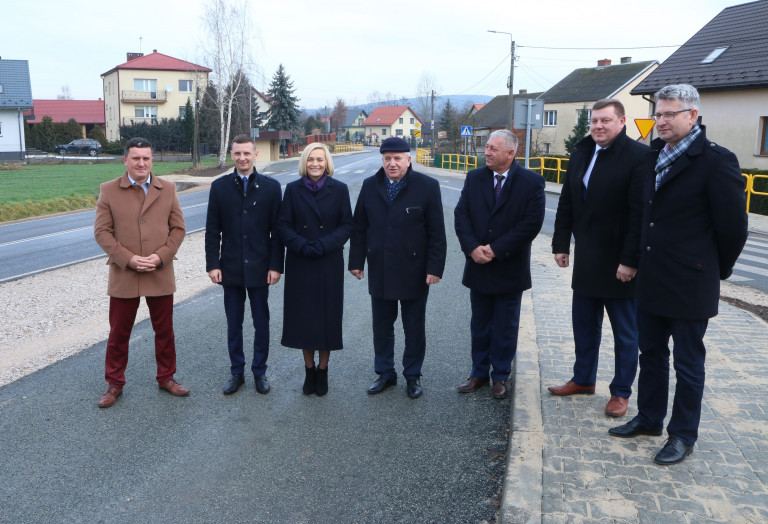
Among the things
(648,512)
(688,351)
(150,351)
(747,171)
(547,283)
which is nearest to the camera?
(648,512)

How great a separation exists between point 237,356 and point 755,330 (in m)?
5.31

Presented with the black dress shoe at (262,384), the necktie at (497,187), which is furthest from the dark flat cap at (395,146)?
the black dress shoe at (262,384)

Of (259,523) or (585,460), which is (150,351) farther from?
(585,460)

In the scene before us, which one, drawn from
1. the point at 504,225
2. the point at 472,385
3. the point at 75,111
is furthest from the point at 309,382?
the point at 75,111

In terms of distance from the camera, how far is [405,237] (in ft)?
16.8

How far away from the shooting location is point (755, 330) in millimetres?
6828

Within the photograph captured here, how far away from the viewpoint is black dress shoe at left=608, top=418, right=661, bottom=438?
417 centimetres

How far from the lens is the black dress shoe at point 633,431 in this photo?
417 cm

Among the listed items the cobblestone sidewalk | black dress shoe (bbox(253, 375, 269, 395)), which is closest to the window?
black dress shoe (bbox(253, 375, 269, 395))

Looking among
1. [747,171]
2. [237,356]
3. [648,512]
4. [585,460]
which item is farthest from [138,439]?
[747,171]

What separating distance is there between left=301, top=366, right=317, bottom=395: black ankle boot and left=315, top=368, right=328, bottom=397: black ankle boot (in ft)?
0.09

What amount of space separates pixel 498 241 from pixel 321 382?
180cm

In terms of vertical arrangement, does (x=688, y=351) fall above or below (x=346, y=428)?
above

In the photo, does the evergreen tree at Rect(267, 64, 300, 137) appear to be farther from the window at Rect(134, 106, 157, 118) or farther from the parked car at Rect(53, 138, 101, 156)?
the parked car at Rect(53, 138, 101, 156)
